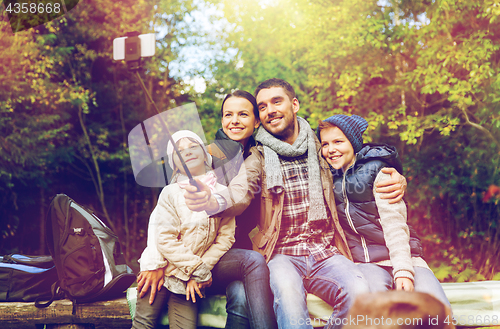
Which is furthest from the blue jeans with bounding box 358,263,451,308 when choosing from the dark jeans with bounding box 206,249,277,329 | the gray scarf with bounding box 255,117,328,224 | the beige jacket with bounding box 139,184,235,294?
the beige jacket with bounding box 139,184,235,294

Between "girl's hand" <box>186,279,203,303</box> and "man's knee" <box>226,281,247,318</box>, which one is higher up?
"girl's hand" <box>186,279,203,303</box>

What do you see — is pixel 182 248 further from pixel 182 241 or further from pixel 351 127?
pixel 351 127

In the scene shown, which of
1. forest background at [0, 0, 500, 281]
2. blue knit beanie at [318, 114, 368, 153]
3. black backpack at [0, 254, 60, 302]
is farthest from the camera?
forest background at [0, 0, 500, 281]

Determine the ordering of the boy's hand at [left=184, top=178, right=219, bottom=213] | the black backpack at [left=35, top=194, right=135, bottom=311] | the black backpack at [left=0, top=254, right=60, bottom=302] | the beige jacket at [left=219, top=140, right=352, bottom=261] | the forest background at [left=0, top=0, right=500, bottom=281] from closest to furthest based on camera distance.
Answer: the boy's hand at [left=184, top=178, right=219, bottom=213], the beige jacket at [left=219, top=140, right=352, bottom=261], the black backpack at [left=35, top=194, right=135, bottom=311], the black backpack at [left=0, top=254, right=60, bottom=302], the forest background at [left=0, top=0, right=500, bottom=281]

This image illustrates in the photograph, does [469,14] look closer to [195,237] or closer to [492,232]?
[492,232]

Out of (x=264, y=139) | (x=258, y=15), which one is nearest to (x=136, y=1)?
(x=258, y=15)

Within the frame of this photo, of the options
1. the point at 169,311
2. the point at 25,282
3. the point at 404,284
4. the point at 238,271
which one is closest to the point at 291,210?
the point at 238,271

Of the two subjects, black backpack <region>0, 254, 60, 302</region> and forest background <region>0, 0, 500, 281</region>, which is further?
forest background <region>0, 0, 500, 281</region>

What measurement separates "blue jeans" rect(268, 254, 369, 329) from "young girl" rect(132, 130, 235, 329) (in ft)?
1.14

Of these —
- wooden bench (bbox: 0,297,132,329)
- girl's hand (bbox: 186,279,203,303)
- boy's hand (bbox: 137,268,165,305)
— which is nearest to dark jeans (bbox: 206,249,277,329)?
girl's hand (bbox: 186,279,203,303)

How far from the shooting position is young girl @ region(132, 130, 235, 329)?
2.04m

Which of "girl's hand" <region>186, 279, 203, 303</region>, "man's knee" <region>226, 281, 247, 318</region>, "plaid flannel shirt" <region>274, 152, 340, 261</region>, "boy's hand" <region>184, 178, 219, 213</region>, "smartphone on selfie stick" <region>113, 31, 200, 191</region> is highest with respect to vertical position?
"smartphone on selfie stick" <region>113, 31, 200, 191</region>

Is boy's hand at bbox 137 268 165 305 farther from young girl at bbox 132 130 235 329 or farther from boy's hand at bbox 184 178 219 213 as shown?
boy's hand at bbox 184 178 219 213

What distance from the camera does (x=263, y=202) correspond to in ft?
7.66
